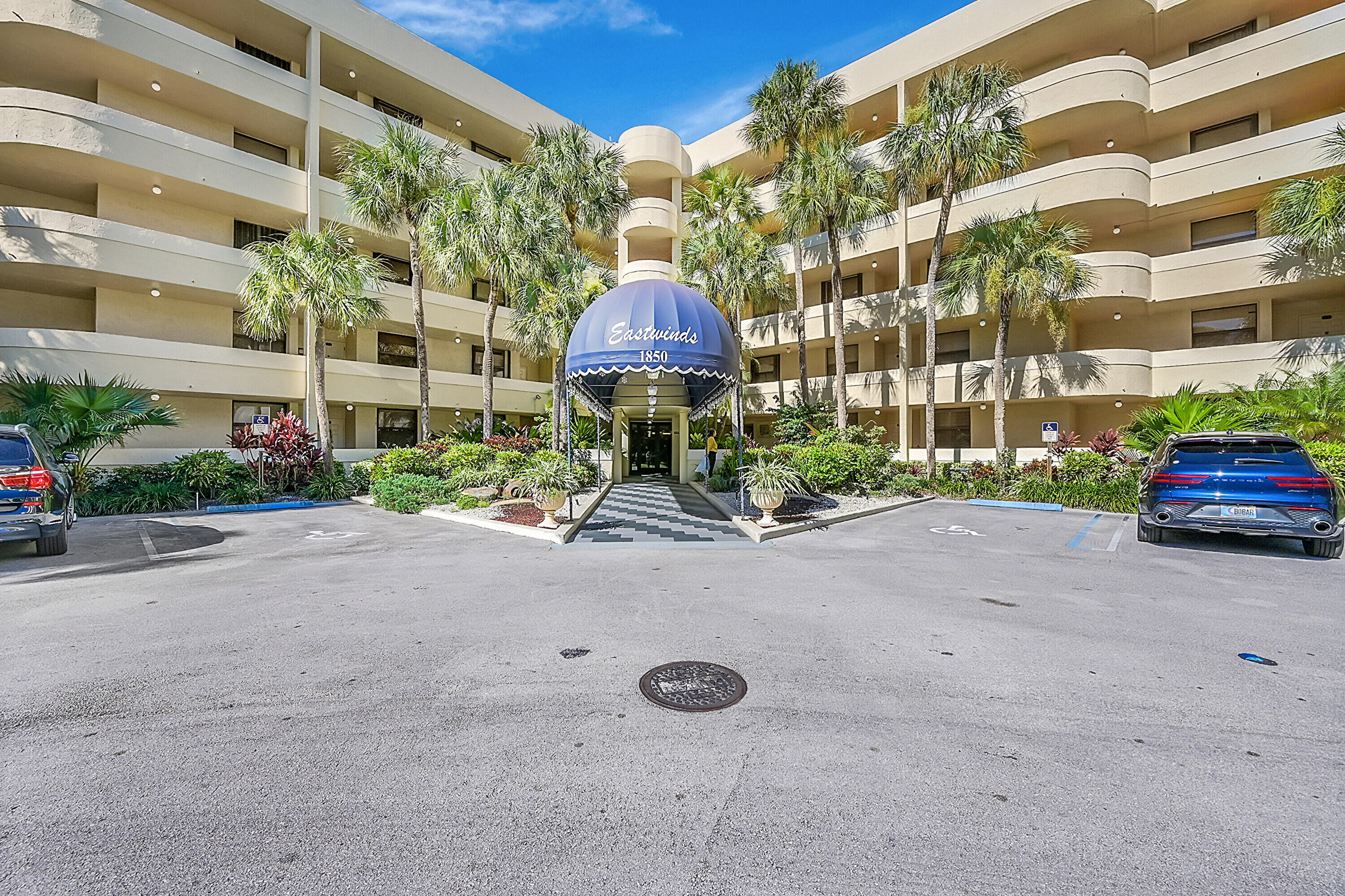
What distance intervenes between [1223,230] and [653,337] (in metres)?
23.2

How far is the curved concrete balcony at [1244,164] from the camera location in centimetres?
1784

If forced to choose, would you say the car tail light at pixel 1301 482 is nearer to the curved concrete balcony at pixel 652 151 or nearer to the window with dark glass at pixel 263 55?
the curved concrete balcony at pixel 652 151

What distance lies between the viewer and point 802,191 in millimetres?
21234

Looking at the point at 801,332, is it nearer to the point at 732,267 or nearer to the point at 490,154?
the point at 732,267

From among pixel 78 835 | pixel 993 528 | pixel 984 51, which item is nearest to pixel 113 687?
pixel 78 835

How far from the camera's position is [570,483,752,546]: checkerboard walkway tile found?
10914mm

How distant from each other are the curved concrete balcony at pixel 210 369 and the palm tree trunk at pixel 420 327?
3353 millimetres

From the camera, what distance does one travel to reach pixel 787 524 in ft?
40.5

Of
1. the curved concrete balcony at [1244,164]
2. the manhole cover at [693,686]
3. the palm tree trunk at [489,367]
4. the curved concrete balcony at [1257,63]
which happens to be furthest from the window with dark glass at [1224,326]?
the palm tree trunk at [489,367]

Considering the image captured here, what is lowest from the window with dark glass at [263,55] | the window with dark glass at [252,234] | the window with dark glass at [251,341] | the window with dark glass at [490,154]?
the window with dark glass at [251,341]

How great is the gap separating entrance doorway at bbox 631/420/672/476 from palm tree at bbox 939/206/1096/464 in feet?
41.1

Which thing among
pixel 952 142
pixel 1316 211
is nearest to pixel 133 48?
pixel 952 142

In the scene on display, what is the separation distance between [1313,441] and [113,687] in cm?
2357

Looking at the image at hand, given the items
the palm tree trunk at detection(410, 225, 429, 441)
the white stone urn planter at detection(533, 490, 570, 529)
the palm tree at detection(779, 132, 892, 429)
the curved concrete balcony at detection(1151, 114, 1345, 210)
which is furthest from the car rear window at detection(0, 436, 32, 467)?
the curved concrete balcony at detection(1151, 114, 1345, 210)
